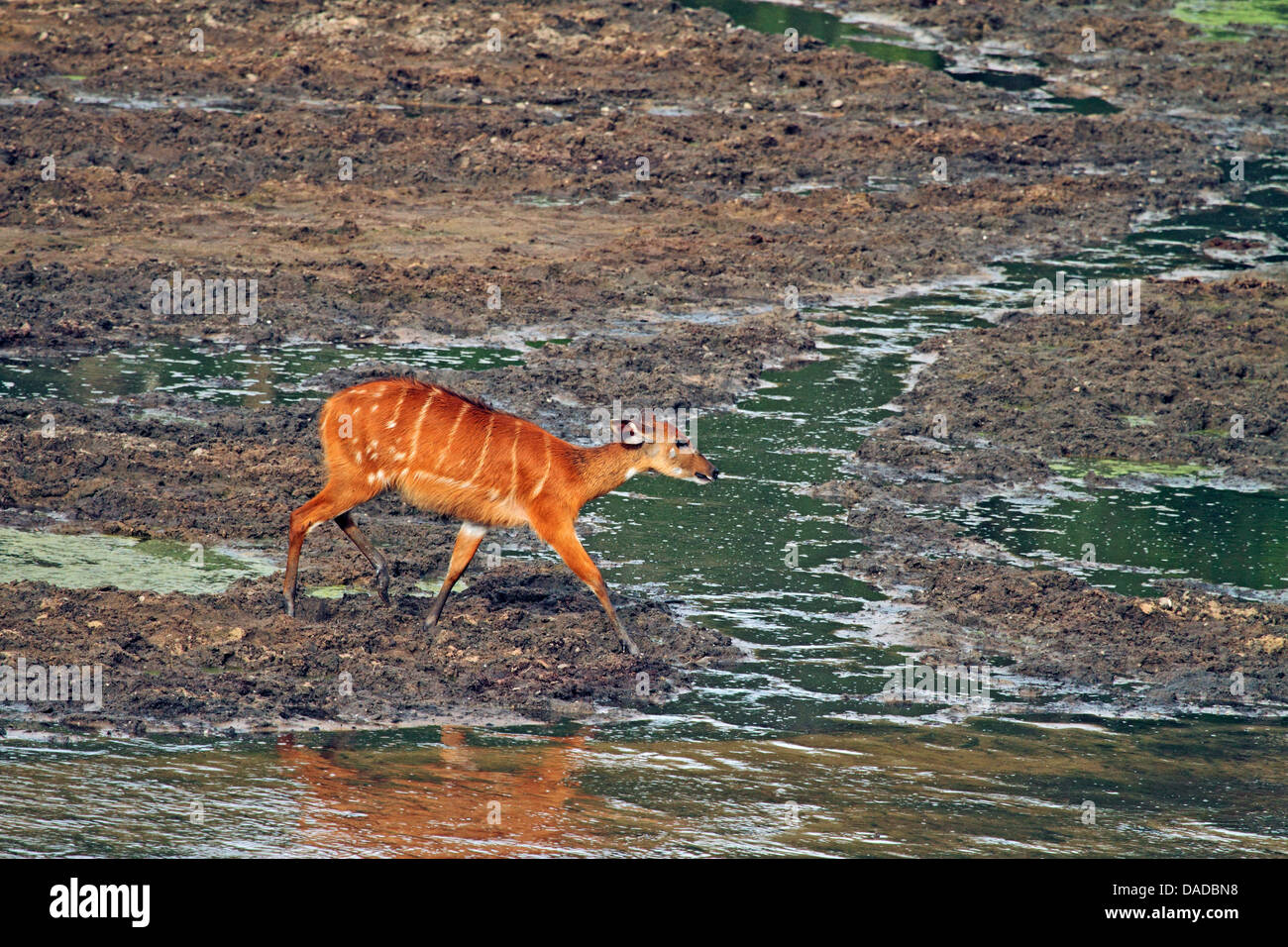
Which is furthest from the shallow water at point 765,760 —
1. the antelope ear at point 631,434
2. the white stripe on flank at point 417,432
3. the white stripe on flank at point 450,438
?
the white stripe on flank at point 417,432

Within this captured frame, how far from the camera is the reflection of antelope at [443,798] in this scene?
6.99 metres

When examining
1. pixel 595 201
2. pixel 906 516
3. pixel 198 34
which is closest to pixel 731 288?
pixel 595 201

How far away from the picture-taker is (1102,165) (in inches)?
917

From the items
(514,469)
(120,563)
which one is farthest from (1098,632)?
(120,563)

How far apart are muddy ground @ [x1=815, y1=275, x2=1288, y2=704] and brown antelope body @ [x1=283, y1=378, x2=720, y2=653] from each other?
2.33 m

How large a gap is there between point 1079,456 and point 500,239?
7.15m

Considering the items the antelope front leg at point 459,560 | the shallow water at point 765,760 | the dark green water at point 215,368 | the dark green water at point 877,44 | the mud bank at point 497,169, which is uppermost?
the dark green water at point 877,44

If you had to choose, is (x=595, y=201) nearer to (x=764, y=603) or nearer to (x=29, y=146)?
(x=29, y=146)

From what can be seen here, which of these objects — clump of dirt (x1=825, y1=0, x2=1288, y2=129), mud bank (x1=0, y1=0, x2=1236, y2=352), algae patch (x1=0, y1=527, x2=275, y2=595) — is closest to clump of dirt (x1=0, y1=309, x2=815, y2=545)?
algae patch (x1=0, y1=527, x2=275, y2=595)

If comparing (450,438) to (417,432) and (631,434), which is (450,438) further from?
(631,434)

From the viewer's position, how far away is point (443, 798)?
7477mm

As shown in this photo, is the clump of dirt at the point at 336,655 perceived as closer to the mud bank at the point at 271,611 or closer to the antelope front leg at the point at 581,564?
the mud bank at the point at 271,611

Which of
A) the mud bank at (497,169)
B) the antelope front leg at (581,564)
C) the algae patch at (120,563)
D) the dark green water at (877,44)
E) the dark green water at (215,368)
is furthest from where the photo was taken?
the dark green water at (877,44)

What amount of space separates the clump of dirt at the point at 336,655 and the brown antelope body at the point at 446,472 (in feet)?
0.78
